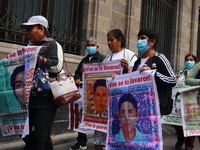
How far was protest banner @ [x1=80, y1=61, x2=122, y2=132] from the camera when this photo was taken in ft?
13.0

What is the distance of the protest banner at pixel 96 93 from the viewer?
395 cm

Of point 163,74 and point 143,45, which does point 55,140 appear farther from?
point 163,74

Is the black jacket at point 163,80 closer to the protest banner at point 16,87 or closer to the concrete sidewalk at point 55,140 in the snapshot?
the protest banner at point 16,87

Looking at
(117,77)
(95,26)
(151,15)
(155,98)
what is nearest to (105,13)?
(95,26)

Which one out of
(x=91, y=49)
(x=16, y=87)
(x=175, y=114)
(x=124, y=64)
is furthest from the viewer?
(x=175, y=114)

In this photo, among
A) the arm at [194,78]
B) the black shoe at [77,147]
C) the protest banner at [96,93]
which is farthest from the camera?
the black shoe at [77,147]

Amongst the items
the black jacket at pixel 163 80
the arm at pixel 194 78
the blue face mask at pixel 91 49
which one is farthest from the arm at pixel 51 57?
the arm at pixel 194 78

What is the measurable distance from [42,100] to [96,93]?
1.11 meters

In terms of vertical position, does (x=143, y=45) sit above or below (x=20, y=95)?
above

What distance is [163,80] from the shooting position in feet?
10.4

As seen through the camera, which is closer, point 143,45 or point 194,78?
point 143,45

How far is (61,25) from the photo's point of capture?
7.24 meters

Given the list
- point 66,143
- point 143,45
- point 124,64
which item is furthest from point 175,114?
point 143,45

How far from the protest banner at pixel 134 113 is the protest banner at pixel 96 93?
0.45 meters
